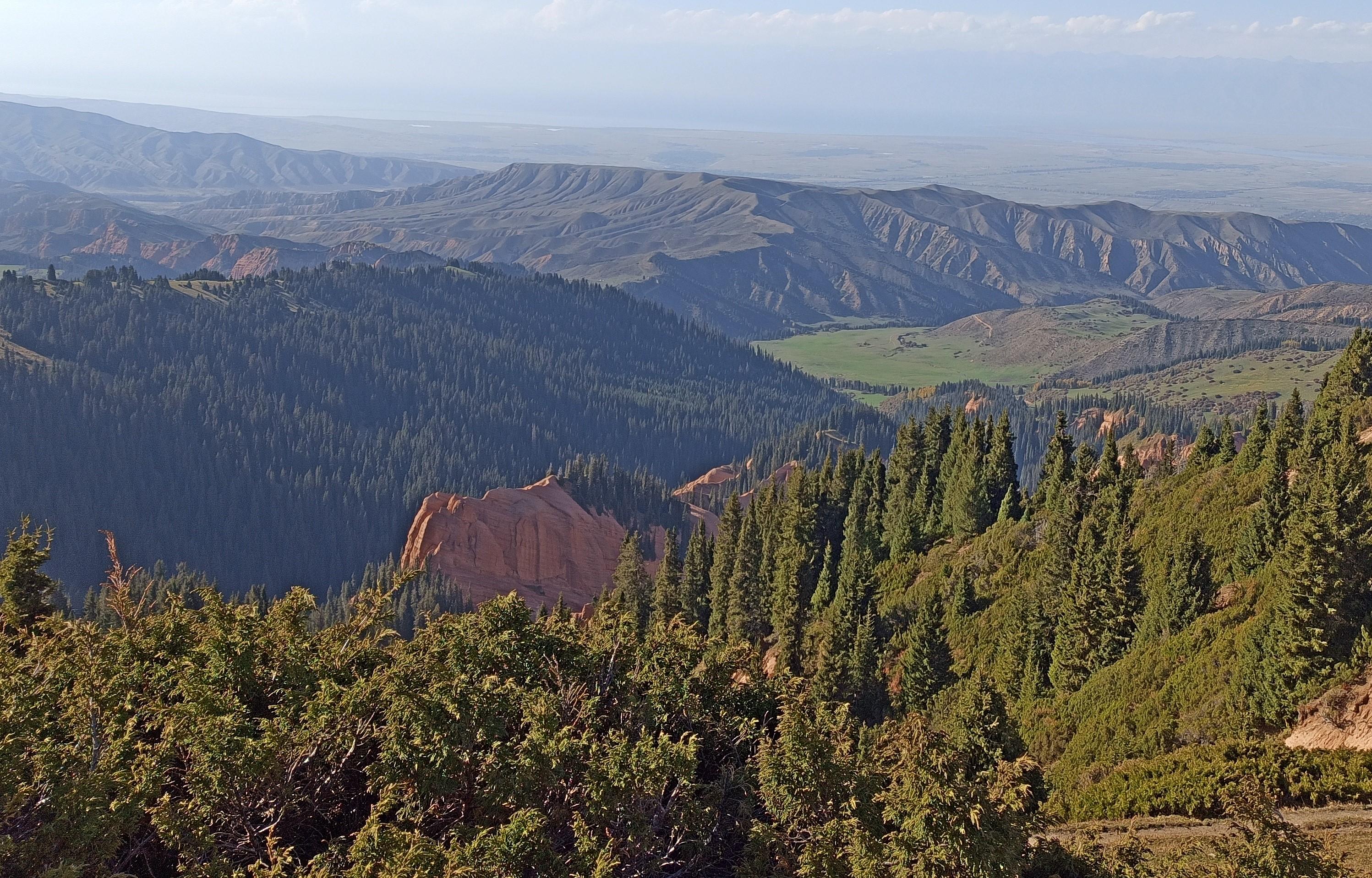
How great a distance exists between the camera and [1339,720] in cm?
3638

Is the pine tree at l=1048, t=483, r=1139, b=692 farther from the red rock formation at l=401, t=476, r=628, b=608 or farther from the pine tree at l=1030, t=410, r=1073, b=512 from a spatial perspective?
the red rock formation at l=401, t=476, r=628, b=608

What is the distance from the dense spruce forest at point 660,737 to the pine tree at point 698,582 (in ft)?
97.4

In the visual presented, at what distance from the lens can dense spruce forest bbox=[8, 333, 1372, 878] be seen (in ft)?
A: 63.8

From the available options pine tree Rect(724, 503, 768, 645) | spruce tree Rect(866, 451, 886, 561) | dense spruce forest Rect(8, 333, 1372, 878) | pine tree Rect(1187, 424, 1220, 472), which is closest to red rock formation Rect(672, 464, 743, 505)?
spruce tree Rect(866, 451, 886, 561)

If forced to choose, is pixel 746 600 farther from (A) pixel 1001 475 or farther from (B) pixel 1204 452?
(B) pixel 1204 452

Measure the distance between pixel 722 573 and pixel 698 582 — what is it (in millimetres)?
6047

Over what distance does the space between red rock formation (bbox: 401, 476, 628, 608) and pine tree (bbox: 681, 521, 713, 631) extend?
3365 centimetres

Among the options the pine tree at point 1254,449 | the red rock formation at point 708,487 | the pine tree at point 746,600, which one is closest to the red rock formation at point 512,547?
the red rock formation at point 708,487

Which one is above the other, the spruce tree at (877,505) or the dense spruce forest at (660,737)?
the dense spruce forest at (660,737)

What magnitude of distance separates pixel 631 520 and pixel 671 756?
129m

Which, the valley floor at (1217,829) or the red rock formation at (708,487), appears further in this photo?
the red rock formation at (708,487)

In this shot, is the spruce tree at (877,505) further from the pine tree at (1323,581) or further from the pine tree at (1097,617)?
the pine tree at (1323,581)

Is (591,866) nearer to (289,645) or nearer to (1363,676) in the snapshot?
(289,645)

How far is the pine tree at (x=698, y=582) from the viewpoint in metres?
83.7
